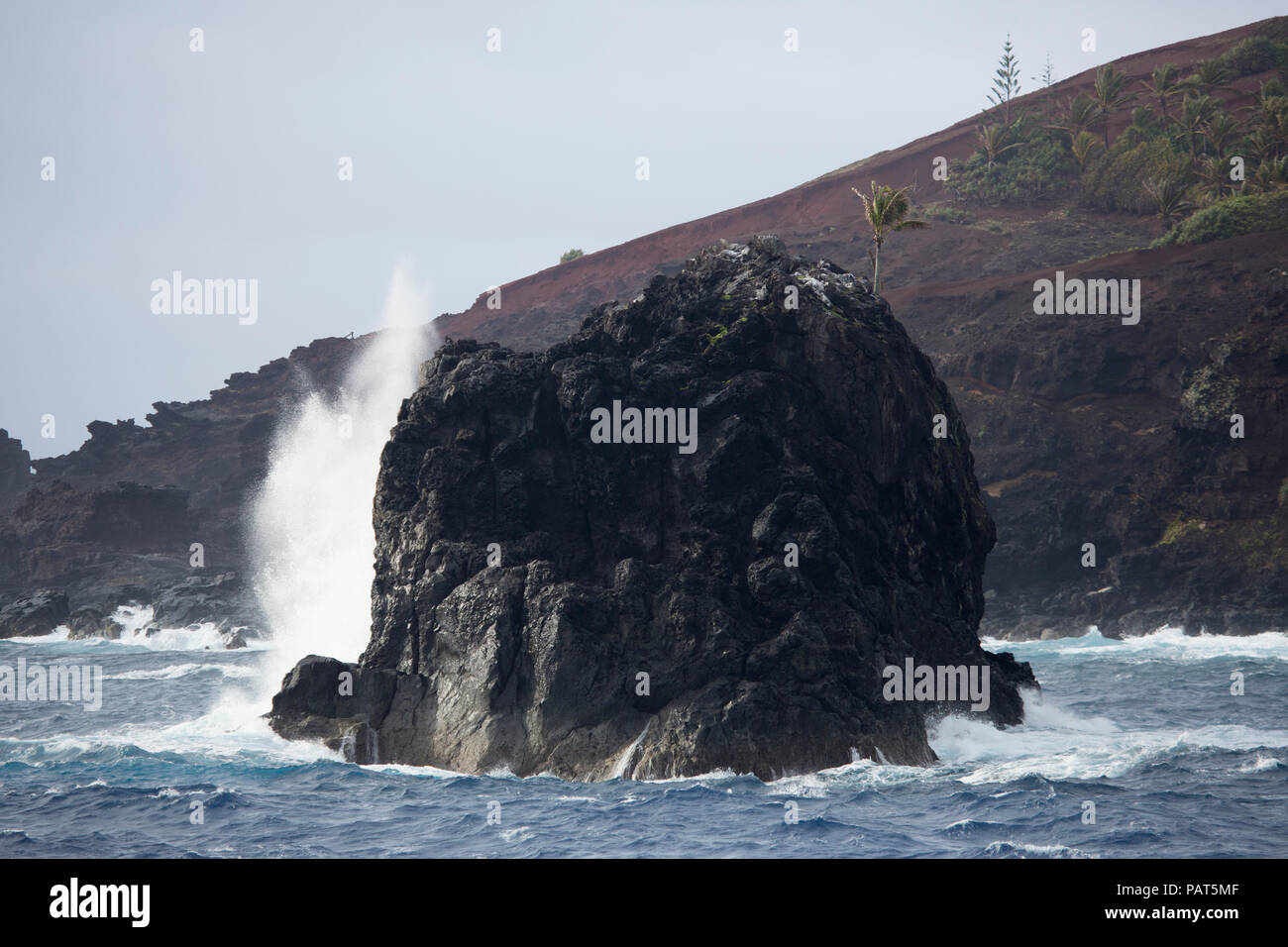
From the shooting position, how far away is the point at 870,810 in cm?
2502

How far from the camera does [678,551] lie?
32938mm

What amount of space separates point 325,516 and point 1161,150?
8928cm

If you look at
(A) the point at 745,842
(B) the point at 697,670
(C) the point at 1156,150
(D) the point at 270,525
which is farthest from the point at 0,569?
(C) the point at 1156,150

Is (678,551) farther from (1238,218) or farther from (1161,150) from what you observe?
(1161,150)

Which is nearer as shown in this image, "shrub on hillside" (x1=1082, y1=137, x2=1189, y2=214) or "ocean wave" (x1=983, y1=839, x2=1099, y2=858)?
"ocean wave" (x1=983, y1=839, x2=1099, y2=858)

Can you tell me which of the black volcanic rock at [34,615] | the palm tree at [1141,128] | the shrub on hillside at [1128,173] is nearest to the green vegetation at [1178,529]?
the shrub on hillside at [1128,173]

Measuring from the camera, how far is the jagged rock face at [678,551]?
29.7 m

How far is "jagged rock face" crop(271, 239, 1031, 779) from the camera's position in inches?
1171

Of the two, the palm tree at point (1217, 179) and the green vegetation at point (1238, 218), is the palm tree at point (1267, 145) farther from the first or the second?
the green vegetation at point (1238, 218)

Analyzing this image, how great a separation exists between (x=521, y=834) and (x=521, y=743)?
6197 millimetres

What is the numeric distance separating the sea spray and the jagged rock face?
37.6ft

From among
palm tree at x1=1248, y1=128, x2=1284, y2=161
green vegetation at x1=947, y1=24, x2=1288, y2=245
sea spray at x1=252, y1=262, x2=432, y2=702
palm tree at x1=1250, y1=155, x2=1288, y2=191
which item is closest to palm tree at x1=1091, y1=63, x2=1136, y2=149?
green vegetation at x1=947, y1=24, x2=1288, y2=245

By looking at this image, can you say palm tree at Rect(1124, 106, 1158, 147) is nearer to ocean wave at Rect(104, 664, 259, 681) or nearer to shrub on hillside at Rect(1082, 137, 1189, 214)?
shrub on hillside at Rect(1082, 137, 1189, 214)

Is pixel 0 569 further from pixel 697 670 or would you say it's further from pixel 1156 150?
pixel 1156 150
